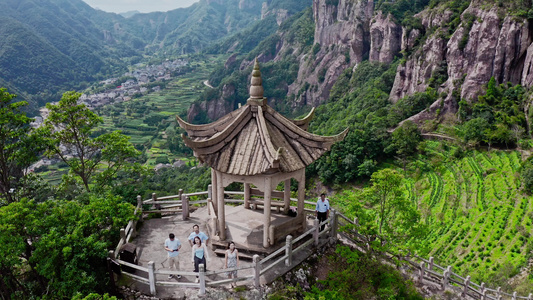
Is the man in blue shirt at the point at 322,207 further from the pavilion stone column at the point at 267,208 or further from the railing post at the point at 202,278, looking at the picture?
the railing post at the point at 202,278

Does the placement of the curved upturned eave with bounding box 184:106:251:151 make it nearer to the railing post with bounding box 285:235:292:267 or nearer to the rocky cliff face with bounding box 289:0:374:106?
the railing post with bounding box 285:235:292:267

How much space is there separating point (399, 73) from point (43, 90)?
451ft

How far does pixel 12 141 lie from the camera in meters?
18.3

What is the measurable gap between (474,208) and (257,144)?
129 feet

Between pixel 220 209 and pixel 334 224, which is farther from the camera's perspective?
pixel 334 224

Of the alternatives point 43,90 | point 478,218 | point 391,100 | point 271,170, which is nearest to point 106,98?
point 43,90

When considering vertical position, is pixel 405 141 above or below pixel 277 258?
below

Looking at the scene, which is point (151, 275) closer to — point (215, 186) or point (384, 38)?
point (215, 186)

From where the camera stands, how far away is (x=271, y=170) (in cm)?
1294

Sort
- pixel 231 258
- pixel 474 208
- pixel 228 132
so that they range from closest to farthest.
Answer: pixel 231 258, pixel 228 132, pixel 474 208

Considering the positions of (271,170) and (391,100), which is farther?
(391,100)

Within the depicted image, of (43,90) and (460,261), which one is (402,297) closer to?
(460,261)

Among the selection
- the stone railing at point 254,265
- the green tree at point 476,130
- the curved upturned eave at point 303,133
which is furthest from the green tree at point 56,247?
the green tree at point 476,130

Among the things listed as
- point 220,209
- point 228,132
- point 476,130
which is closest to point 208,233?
point 220,209
